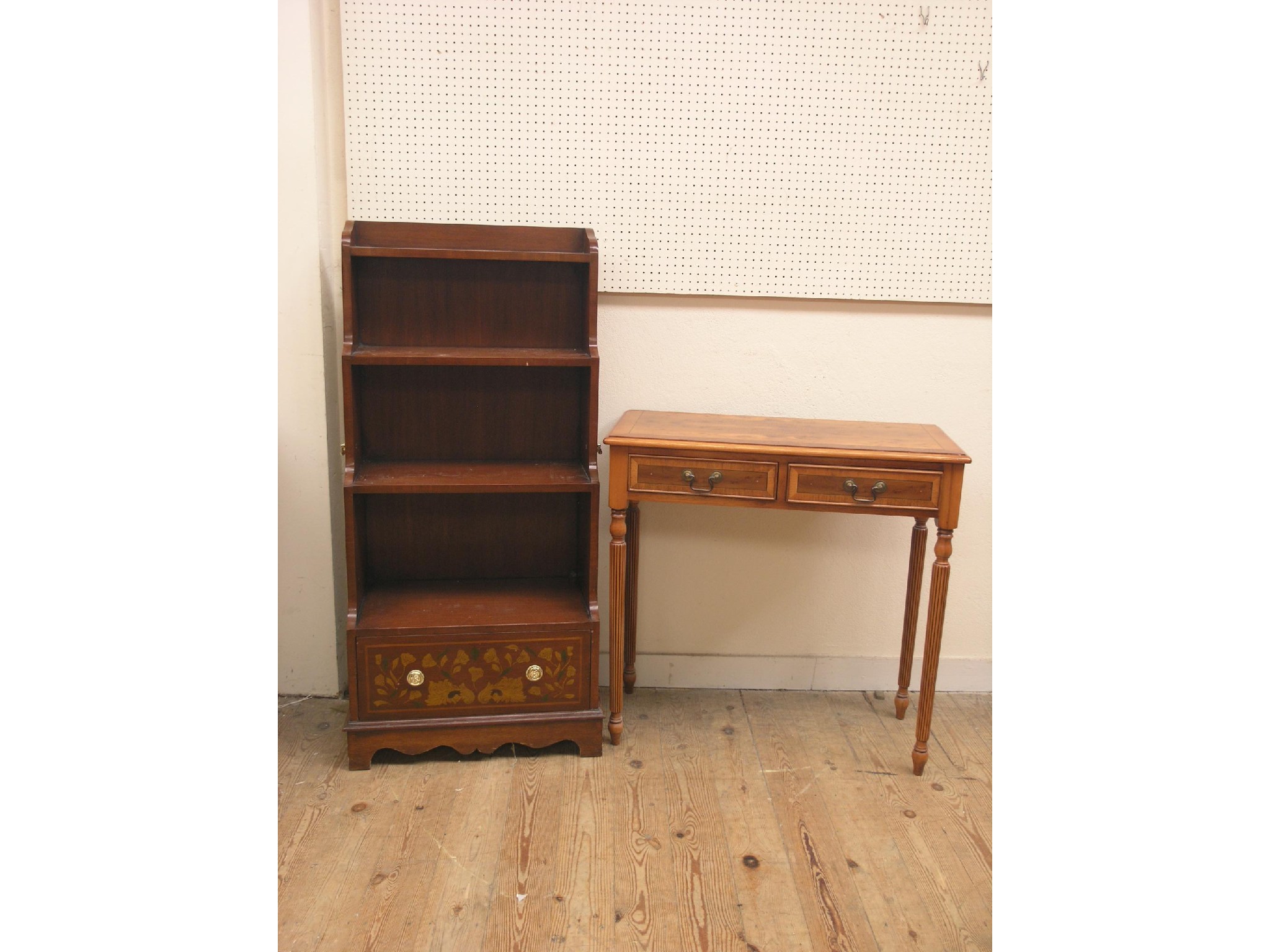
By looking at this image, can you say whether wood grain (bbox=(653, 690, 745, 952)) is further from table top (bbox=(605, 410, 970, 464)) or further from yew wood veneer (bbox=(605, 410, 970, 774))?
table top (bbox=(605, 410, 970, 464))

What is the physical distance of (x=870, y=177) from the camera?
268 centimetres

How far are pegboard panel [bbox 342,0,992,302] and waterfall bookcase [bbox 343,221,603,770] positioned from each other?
211 millimetres

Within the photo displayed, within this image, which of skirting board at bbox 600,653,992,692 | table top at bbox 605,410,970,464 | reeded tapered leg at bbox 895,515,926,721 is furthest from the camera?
skirting board at bbox 600,653,992,692

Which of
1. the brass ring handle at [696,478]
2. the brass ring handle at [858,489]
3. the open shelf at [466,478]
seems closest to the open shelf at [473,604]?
the open shelf at [466,478]

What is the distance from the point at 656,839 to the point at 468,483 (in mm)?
1043

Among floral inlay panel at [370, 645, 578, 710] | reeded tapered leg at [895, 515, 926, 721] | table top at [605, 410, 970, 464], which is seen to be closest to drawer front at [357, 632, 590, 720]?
floral inlay panel at [370, 645, 578, 710]

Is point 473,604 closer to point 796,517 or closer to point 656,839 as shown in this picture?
point 656,839

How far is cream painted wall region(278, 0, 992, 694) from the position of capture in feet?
8.53

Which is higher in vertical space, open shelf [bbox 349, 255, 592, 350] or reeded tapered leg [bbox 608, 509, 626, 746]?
open shelf [bbox 349, 255, 592, 350]

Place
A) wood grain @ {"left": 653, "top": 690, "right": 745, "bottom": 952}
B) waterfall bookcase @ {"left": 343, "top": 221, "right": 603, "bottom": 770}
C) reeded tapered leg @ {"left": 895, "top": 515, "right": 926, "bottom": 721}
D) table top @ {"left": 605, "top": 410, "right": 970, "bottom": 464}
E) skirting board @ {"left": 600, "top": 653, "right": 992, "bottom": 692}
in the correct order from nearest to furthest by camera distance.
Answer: wood grain @ {"left": 653, "top": 690, "right": 745, "bottom": 952} < table top @ {"left": 605, "top": 410, "right": 970, "bottom": 464} < waterfall bookcase @ {"left": 343, "top": 221, "right": 603, "bottom": 770} < reeded tapered leg @ {"left": 895, "top": 515, "right": 926, "bottom": 721} < skirting board @ {"left": 600, "top": 653, "right": 992, "bottom": 692}

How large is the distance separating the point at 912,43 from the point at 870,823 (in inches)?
86.2

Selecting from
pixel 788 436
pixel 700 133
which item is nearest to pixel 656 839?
pixel 788 436

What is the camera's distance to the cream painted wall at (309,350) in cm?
250

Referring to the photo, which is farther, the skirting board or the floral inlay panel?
the skirting board
